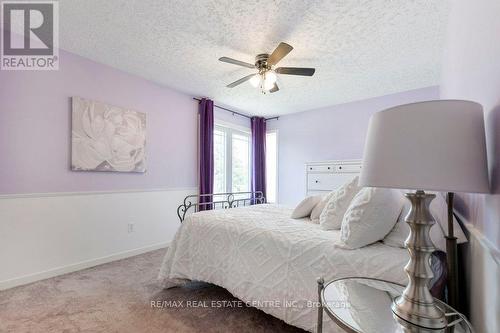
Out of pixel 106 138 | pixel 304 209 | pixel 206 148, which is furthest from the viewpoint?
pixel 206 148

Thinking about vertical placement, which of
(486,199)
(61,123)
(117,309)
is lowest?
(117,309)

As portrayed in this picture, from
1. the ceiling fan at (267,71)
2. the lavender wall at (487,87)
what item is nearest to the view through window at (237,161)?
the ceiling fan at (267,71)

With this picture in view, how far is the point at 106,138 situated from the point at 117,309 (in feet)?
6.29

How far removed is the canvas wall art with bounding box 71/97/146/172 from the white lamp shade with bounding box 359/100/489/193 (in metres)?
3.02

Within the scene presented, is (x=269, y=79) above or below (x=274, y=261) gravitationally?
above

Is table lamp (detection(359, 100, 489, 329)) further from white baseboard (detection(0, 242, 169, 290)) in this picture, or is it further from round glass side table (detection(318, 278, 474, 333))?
white baseboard (detection(0, 242, 169, 290))

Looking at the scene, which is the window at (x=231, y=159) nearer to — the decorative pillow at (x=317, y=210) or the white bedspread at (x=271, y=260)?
the white bedspread at (x=271, y=260)

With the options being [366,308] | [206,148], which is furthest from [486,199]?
[206,148]

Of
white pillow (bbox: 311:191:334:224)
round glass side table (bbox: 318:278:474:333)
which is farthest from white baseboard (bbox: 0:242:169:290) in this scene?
round glass side table (bbox: 318:278:474:333)

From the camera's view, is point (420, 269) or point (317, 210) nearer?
point (420, 269)

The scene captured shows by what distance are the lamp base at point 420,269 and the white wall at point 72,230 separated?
306cm

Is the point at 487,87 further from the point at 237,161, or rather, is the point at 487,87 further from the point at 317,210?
the point at 237,161

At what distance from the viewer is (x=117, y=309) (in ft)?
5.92

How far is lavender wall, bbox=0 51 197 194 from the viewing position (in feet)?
7.22
